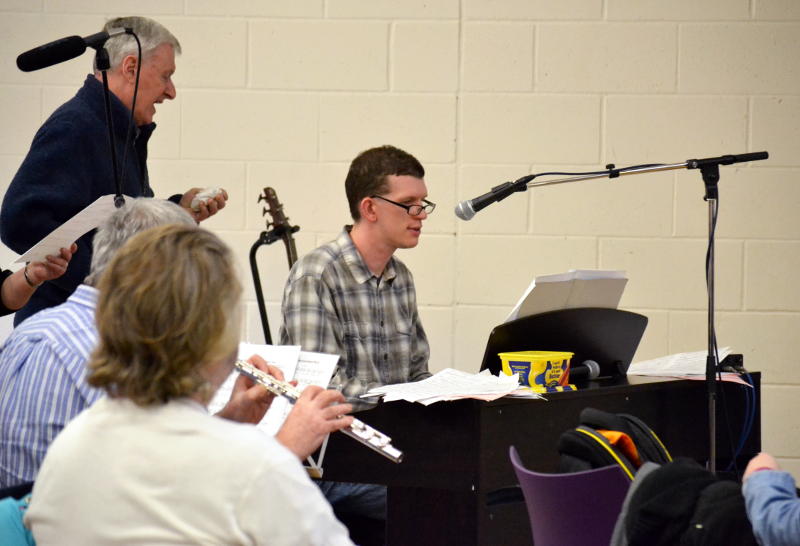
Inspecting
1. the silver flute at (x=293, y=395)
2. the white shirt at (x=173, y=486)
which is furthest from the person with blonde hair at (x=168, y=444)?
the silver flute at (x=293, y=395)

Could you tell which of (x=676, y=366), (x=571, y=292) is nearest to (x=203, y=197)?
(x=571, y=292)

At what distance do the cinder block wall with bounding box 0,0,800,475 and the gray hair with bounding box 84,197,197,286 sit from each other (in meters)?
1.95

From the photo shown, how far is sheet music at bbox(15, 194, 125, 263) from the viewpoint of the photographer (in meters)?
→ 1.99

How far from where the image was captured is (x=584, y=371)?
8.38 feet

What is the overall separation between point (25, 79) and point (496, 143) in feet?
5.49

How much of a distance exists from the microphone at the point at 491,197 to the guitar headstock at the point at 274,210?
926 mm

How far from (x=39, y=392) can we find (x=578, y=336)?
4.72ft

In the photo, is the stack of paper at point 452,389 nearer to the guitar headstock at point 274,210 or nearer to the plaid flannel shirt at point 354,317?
the plaid flannel shirt at point 354,317

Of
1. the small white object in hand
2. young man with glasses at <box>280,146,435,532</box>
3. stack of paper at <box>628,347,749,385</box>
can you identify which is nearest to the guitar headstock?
young man with glasses at <box>280,146,435,532</box>

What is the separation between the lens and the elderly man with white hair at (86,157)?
2453 mm

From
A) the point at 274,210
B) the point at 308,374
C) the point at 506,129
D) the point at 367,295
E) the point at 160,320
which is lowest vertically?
the point at 308,374

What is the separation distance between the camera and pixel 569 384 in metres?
2.49

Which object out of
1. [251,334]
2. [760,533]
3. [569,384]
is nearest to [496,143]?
[251,334]

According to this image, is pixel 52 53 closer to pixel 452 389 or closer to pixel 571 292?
pixel 452 389
